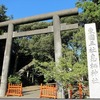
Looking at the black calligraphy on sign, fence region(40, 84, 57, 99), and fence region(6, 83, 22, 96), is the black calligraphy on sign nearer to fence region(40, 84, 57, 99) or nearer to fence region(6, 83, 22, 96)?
fence region(40, 84, 57, 99)

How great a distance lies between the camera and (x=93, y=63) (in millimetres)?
9250

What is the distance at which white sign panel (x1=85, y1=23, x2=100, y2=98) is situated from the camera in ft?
28.6

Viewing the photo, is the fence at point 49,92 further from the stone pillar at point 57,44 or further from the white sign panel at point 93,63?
the white sign panel at point 93,63

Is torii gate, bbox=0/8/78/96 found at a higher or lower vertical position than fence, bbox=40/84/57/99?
higher

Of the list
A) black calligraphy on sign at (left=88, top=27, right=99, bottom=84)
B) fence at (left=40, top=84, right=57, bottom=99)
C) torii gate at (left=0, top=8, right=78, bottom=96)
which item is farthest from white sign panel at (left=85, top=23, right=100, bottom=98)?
fence at (left=40, top=84, right=57, bottom=99)

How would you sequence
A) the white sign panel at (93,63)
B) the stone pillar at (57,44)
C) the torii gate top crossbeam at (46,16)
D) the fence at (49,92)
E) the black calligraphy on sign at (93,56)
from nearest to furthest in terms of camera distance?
the white sign panel at (93,63), the black calligraphy on sign at (93,56), the stone pillar at (57,44), the fence at (49,92), the torii gate top crossbeam at (46,16)

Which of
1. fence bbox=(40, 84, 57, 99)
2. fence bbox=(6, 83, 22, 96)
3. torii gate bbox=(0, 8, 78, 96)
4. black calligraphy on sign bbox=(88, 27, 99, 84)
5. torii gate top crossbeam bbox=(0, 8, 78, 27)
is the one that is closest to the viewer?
black calligraphy on sign bbox=(88, 27, 99, 84)

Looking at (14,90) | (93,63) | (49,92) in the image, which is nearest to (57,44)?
(49,92)

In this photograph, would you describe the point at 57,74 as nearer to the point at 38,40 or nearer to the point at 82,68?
the point at 82,68

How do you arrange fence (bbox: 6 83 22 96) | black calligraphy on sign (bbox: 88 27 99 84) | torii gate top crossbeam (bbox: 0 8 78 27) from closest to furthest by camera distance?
1. black calligraphy on sign (bbox: 88 27 99 84)
2. torii gate top crossbeam (bbox: 0 8 78 27)
3. fence (bbox: 6 83 22 96)

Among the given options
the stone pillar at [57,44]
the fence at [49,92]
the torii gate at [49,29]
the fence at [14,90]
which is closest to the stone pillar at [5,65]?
the torii gate at [49,29]

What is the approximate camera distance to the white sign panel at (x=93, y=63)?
871 cm

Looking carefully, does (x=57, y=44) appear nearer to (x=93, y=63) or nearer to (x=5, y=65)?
(x=5, y=65)

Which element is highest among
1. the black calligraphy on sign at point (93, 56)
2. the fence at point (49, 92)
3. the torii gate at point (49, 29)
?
the torii gate at point (49, 29)
